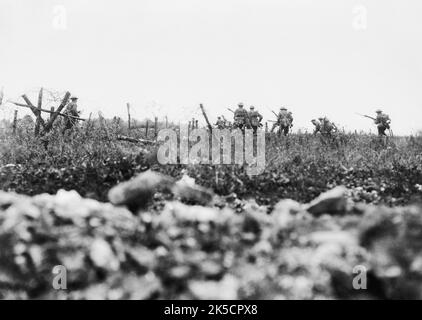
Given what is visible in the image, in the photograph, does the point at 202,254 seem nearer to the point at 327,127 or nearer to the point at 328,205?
the point at 328,205

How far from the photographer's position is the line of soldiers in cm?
1767

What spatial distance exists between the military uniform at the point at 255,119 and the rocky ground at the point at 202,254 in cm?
1312

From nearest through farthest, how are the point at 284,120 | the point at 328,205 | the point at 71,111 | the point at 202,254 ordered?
the point at 202,254 → the point at 328,205 → the point at 71,111 → the point at 284,120

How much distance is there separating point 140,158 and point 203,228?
428 centimetres

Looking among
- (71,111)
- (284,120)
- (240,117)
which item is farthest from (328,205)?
(284,120)

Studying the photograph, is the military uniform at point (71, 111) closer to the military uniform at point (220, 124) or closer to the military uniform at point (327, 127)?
the military uniform at point (220, 124)

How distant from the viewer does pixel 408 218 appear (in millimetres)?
4781

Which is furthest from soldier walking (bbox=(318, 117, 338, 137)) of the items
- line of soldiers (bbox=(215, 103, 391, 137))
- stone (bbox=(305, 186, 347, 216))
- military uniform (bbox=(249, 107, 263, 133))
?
stone (bbox=(305, 186, 347, 216))

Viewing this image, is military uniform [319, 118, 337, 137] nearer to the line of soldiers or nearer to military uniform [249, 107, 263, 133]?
the line of soldiers

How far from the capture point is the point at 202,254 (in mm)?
4660

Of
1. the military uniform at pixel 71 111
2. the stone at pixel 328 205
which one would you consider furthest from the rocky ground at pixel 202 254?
the military uniform at pixel 71 111

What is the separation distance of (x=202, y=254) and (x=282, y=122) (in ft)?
47.5
